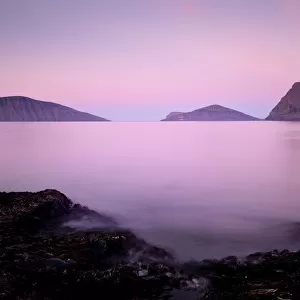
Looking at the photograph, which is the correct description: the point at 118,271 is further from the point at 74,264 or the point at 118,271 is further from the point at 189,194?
the point at 189,194

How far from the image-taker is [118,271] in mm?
10594

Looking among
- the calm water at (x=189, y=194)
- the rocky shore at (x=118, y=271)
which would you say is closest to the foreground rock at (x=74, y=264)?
the rocky shore at (x=118, y=271)

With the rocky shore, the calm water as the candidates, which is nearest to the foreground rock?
the rocky shore

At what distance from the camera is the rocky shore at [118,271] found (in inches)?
374

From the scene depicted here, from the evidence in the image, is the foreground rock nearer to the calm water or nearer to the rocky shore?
the rocky shore

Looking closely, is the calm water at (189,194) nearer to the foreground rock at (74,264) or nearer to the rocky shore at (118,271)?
the rocky shore at (118,271)

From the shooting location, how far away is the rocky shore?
31.1ft

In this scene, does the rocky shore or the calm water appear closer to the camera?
the rocky shore

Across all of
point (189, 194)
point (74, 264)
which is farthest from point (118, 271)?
point (189, 194)

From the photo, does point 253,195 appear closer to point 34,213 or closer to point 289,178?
point 289,178

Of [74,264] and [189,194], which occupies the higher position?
[74,264]

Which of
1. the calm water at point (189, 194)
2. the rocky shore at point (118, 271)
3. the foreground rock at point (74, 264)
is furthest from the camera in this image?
the calm water at point (189, 194)

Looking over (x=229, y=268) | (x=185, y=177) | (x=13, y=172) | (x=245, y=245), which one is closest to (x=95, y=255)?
(x=229, y=268)

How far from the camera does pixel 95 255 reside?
1209 cm
